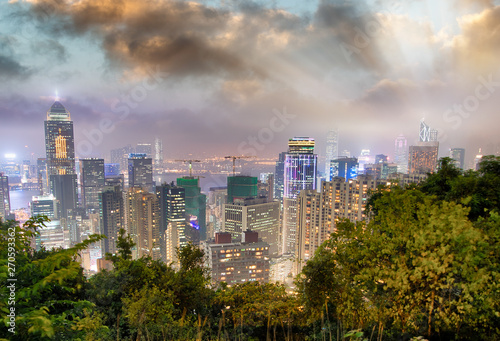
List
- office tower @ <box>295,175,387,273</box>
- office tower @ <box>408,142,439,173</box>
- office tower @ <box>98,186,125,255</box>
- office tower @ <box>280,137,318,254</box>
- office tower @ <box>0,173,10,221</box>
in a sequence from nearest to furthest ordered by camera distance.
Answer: office tower @ <box>295,175,387,273</box>
office tower @ <box>408,142,439,173</box>
office tower @ <box>0,173,10,221</box>
office tower @ <box>98,186,125,255</box>
office tower @ <box>280,137,318,254</box>

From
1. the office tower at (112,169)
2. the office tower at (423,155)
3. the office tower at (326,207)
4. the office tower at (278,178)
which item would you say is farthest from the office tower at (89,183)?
the office tower at (423,155)

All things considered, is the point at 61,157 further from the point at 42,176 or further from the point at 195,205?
the point at 195,205

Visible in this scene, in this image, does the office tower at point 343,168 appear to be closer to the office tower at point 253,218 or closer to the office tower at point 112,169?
the office tower at point 253,218

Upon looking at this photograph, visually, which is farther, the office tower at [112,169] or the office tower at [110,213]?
the office tower at [112,169]

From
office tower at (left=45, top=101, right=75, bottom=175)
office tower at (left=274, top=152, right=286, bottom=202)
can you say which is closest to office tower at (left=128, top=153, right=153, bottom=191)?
office tower at (left=45, top=101, right=75, bottom=175)

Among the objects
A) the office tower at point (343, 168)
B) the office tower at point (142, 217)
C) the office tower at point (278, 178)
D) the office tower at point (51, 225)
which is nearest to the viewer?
the office tower at point (51, 225)

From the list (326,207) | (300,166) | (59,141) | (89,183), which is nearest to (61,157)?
(59,141)

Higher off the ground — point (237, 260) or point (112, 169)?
point (112, 169)

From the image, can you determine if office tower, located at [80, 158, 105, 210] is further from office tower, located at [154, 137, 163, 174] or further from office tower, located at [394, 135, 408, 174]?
office tower, located at [394, 135, 408, 174]
